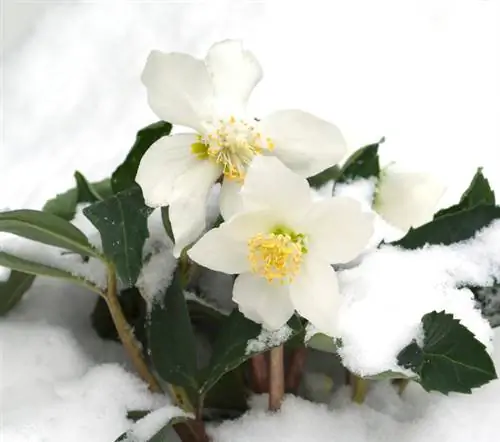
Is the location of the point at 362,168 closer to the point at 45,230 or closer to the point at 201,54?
the point at 45,230

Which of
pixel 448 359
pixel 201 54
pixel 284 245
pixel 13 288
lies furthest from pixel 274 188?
pixel 201 54

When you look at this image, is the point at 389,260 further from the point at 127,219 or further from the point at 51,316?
the point at 51,316

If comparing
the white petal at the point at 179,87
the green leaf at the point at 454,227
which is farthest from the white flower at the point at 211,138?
the green leaf at the point at 454,227

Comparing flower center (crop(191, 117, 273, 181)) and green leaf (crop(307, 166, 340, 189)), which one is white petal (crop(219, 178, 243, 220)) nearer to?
flower center (crop(191, 117, 273, 181))

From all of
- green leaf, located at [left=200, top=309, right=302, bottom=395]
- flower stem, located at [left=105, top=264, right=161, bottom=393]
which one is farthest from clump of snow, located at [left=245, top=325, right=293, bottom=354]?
flower stem, located at [left=105, top=264, right=161, bottom=393]

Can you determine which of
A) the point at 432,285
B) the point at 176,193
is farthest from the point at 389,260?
the point at 176,193

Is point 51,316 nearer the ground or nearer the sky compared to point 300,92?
nearer the ground
